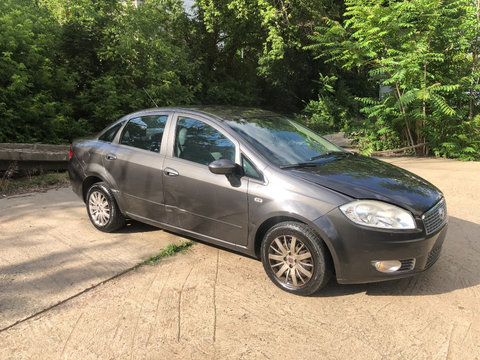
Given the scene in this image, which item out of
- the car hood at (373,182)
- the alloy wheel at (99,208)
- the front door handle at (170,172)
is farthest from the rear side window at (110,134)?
the car hood at (373,182)

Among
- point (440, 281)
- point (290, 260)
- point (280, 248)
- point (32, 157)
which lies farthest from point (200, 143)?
point (32, 157)

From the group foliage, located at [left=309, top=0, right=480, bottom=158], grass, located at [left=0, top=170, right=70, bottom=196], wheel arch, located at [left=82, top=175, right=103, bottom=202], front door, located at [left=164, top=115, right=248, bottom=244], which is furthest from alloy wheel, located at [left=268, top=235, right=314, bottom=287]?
foliage, located at [left=309, top=0, right=480, bottom=158]

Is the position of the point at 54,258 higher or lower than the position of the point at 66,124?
lower

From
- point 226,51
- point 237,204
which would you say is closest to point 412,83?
point 237,204

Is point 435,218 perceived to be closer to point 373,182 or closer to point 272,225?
point 373,182

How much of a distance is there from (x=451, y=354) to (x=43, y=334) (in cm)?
282

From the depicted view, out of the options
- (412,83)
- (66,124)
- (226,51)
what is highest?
(226,51)

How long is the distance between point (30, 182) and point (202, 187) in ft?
17.0

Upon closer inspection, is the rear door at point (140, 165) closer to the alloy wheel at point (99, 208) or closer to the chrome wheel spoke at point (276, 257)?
the alloy wheel at point (99, 208)

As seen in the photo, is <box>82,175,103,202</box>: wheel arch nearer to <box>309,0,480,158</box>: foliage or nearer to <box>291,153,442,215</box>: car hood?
<box>291,153,442,215</box>: car hood

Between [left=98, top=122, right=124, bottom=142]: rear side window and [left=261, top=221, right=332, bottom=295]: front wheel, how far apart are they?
2539 millimetres

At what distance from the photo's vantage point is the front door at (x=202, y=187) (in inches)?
139

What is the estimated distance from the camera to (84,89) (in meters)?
11.0

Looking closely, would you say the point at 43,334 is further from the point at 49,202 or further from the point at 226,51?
the point at 226,51
